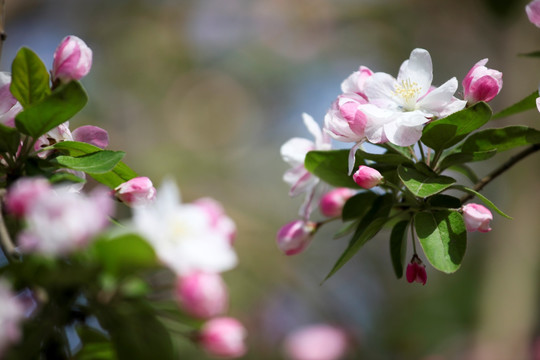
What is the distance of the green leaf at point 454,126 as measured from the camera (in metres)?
0.77

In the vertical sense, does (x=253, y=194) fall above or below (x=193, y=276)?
below

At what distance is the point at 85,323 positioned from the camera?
608mm

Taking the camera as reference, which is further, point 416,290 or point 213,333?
point 416,290

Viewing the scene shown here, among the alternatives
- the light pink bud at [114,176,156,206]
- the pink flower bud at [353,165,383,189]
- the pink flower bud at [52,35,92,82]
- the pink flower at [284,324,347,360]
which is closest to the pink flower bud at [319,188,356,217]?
the pink flower bud at [353,165,383,189]

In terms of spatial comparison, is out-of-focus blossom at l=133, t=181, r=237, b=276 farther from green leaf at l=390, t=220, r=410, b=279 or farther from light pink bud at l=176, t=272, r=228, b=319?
green leaf at l=390, t=220, r=410, b=279

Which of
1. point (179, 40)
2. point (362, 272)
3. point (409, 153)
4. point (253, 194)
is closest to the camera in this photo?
point (409, 153)

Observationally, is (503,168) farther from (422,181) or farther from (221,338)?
(221,338)

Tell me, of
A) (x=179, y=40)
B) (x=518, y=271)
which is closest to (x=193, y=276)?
(x=518, y=271)

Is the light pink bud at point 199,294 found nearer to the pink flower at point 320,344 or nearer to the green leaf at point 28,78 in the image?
the green leaf at point 28,78

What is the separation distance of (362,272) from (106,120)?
7.62ft

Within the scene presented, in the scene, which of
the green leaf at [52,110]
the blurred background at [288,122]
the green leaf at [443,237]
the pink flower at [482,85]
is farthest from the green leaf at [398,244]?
the blurred background at [288,122]

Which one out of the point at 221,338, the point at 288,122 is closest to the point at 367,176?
the point at 221,338

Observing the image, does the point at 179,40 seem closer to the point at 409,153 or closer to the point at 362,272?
the point at 362,272

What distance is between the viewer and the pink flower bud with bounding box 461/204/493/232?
0.78 metres
